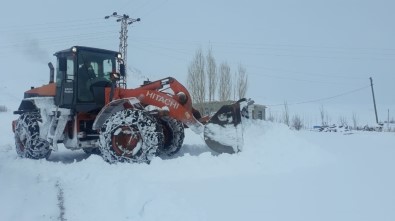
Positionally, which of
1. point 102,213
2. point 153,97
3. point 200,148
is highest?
point 153,97

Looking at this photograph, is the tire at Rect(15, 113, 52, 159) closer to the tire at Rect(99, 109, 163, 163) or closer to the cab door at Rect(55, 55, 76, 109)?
the cab door at Rect(55, 55, 76, 109)

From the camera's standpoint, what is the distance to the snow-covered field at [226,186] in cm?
420

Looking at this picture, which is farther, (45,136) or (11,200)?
(45,136)

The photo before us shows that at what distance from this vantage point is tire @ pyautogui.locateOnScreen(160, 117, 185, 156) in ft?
30.8

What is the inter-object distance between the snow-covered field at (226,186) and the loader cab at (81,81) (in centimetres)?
142

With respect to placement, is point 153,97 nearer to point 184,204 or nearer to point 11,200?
point 11,200

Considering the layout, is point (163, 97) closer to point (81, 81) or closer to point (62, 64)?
point (81, 81)

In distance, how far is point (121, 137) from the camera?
25.7ft

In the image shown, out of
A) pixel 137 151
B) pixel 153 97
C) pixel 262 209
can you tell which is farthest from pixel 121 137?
pixel 262 209

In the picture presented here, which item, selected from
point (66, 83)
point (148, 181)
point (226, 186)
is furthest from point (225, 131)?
point (66, 83)

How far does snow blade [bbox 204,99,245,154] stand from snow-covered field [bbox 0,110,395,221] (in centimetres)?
32

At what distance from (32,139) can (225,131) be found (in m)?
4.86

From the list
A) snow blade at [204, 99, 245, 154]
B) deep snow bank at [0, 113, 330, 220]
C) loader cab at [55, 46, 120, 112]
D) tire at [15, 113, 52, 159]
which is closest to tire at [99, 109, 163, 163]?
deep snow bank at [0, 113, 330, 220]

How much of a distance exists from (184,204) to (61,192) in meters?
2.35
